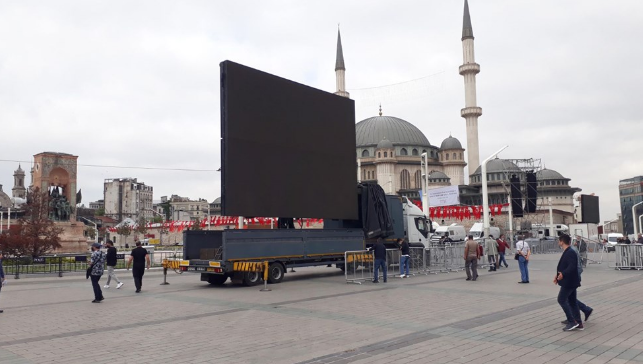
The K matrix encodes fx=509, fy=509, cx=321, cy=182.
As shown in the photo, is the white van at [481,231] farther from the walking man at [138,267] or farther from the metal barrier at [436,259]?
the walking man at [138,267]

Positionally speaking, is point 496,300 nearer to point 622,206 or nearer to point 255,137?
point 255,137

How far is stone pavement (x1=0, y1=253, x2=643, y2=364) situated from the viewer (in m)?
7.24

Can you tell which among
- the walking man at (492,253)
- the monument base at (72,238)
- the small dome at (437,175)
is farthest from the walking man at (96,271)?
the small dome at (437,175)

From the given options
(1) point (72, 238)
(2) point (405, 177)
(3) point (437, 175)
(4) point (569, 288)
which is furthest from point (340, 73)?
(4) point (569, 288)

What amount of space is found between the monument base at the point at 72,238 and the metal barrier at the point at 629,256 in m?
35.0

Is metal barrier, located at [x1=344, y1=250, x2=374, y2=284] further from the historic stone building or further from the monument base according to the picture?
the historic stone building

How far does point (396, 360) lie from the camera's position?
6.84 m

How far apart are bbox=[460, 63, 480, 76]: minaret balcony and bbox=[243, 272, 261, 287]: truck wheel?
76.6m

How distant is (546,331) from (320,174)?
12.0 metres

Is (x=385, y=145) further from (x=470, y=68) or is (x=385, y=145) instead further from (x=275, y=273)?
(x=275, y=273)

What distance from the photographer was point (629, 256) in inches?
848

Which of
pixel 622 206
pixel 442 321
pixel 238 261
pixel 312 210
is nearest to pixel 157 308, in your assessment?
pixel 238 261

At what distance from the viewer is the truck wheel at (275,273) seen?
1745cm

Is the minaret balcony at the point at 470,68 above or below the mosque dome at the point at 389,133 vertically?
above
